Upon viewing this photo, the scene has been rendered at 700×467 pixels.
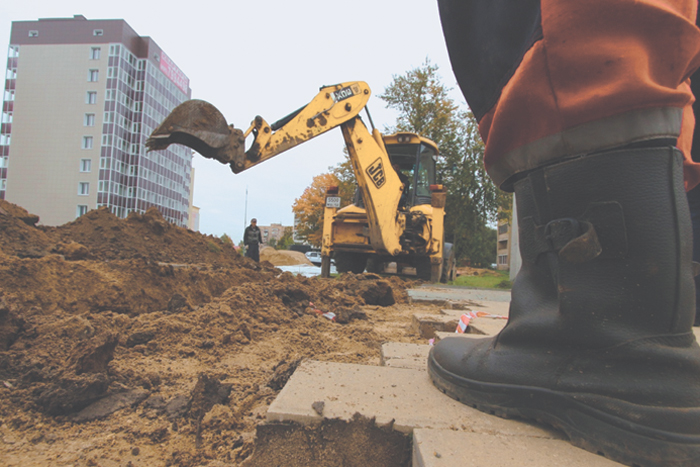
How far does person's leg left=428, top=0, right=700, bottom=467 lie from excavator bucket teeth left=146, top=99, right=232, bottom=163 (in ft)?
12.7

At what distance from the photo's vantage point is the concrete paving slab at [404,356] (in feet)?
5.18

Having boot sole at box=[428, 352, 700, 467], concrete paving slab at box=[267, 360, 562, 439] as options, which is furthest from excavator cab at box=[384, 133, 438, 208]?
boot sole at box=[428, 352, 700, 467]

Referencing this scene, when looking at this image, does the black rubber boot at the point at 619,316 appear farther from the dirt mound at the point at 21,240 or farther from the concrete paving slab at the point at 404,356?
the dirt mound at the point at 21,240

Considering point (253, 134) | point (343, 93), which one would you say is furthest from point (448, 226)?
point (253, 134)

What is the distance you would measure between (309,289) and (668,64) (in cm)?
365

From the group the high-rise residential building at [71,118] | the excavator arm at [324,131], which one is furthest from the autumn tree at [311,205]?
the high-rise residential building at [71,118]

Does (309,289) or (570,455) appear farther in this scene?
(309,289)

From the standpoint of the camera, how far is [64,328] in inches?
76.1

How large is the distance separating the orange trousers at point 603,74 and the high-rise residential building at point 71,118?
147 ft

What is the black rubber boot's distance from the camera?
0.85 meters

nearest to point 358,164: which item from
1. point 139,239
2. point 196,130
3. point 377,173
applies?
point 377,173

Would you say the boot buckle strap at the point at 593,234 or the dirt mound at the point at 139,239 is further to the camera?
the dirt mound at the point at 139,239

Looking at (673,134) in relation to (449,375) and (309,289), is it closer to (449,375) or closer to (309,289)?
(449,375)

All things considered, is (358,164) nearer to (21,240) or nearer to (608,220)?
(21,240)
